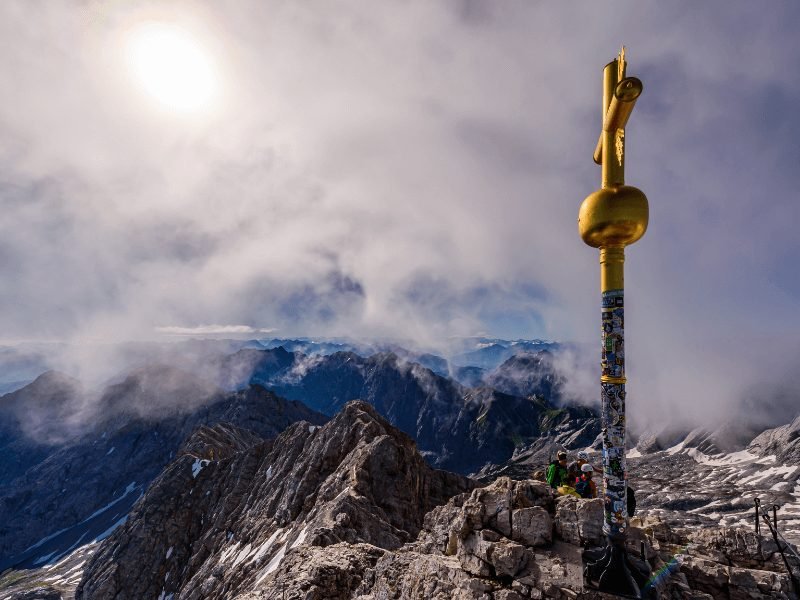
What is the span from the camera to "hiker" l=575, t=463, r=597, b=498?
1711 centimetres

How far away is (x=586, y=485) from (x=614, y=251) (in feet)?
31.6

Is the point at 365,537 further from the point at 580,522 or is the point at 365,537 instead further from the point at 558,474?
the point at 580,522

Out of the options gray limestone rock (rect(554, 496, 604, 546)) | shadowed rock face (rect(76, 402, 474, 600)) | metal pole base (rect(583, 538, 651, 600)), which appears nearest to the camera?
metal pole base (rect(583, 538, 651, 600))

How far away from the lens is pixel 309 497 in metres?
62.2

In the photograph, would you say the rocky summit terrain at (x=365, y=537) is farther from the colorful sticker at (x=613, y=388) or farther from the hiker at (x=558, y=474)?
the colorful sticker at (x=613, y=388)

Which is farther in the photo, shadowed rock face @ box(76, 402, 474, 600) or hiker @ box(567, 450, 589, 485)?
shadowed rock face @ box(76, 402, 474, 600)

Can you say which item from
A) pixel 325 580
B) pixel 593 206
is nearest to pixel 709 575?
pixel 593 206

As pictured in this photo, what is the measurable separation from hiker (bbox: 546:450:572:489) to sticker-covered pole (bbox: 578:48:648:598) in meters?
2.84

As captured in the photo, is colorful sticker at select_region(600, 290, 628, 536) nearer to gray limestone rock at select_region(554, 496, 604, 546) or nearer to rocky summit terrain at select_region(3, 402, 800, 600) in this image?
gray limestone rock at select_region(554, 496, 604, 546)

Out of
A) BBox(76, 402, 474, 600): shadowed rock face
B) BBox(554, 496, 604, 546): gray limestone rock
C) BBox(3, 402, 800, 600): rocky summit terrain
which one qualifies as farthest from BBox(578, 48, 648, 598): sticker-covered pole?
BBox(76, 402, 474, 600): shadowed rock face

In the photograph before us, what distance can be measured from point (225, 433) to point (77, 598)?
55985 millimetres

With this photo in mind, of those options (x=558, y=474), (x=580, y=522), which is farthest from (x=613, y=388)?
(x=558, y=474)

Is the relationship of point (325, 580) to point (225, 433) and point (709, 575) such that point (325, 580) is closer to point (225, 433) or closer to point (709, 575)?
point (709, 575)

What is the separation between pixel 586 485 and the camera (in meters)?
17.2
